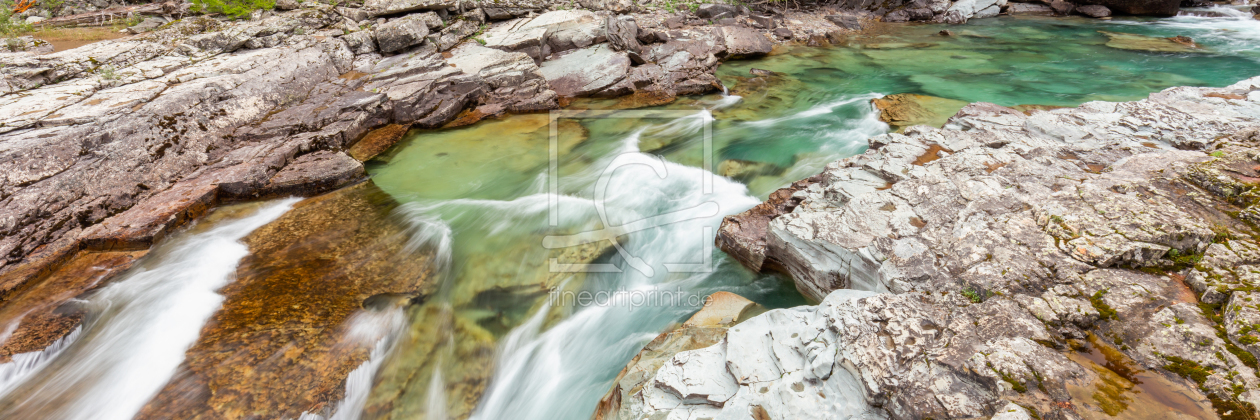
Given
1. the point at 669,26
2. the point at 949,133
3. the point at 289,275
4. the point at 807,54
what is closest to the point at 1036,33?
the point at 807,54

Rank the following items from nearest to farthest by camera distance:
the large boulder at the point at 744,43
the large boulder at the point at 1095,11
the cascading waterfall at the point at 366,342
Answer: the cascading waterfall at the point at 366,342
the large boulder at the point at 744,43
the large boulder at the point at 1095,11

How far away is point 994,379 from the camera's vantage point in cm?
259

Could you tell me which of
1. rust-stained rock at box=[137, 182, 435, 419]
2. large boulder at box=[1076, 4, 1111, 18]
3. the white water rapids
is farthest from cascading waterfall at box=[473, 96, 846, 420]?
large boulder at box=[1076, 4, 1111, 18]

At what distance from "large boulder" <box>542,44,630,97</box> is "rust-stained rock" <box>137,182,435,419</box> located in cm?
551

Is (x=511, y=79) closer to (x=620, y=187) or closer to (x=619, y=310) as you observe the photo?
(x=620, y=187)

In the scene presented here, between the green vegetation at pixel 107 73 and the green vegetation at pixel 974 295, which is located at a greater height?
the green vegetation at pixel 107 73

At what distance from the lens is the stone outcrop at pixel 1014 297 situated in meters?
2.56

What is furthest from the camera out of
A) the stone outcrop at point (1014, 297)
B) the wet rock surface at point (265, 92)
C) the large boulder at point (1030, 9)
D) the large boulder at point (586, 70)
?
the large boulder at point (1030, 9)

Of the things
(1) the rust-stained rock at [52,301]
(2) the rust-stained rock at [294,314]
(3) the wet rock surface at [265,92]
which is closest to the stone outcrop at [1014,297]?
(2) the rust-stained rock at [294,314]

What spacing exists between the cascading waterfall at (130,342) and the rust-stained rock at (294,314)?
0.19 meters

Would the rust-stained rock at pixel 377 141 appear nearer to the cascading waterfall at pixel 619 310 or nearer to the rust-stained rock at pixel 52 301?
the rust-stained rock at pixel 52 301

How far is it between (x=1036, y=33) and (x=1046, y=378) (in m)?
19.1

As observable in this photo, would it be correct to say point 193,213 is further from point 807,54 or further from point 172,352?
point 807,54

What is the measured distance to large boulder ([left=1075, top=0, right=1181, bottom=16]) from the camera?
57.7 feet
